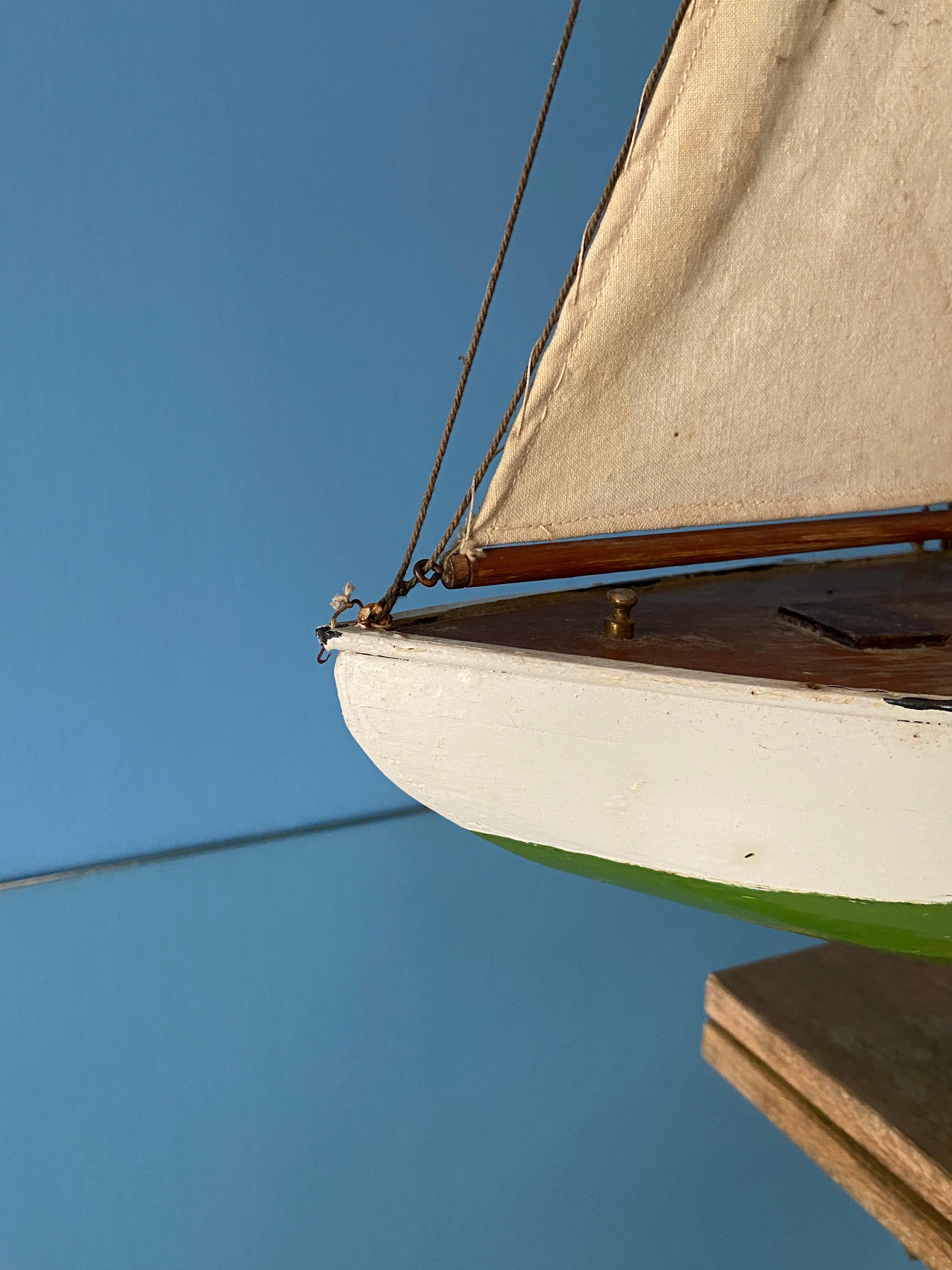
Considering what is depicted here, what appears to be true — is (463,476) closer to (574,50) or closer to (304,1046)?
(574,50)

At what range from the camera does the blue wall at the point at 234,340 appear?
28.5 inches

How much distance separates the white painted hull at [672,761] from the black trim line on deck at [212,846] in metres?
0.43

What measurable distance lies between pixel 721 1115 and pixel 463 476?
629mm

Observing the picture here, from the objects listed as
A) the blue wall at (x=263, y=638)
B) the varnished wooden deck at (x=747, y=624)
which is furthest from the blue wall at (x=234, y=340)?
the varnished wooden deck at (x=747, y=624)

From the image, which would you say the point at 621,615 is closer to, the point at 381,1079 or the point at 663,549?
the point at 663,549

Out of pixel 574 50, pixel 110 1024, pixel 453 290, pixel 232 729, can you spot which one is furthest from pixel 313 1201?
pixel 574 50

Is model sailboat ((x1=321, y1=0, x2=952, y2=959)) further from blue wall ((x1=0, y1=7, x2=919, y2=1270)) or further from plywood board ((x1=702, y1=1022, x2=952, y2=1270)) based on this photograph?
blue wall ((x1=0, y1=7, x2=919, y2=1270))

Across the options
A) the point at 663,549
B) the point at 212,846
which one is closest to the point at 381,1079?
the point at 212,846

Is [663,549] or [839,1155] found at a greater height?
[663,549]

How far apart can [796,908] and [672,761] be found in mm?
84

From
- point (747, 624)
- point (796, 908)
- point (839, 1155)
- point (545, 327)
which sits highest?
point (545, 327)

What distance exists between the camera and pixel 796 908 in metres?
0.45

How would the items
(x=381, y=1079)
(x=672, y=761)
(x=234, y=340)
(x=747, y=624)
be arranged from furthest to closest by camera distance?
(x=381, y=1079)
(x=234, y=340)
(x=747, y=624)
(x=672, y=761)

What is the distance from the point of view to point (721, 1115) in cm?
100
